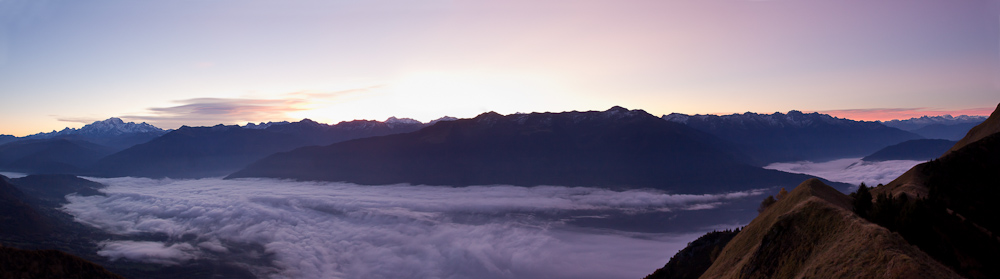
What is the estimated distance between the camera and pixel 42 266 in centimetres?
7475

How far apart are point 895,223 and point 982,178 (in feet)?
101

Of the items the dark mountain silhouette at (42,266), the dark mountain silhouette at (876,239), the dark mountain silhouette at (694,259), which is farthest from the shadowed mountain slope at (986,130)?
the dark mountain silhouette at (42,266)

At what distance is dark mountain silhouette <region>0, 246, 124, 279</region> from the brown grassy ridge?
10917cm

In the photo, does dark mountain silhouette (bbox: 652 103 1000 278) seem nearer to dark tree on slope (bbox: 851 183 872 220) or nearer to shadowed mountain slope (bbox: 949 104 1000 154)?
dark tree on slope (bbox: 851 183 872 220)

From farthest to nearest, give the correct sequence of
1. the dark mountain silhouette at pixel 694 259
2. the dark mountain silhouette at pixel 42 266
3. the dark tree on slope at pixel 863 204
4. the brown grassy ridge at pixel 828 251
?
the dark mountain silhouette at pixel 42 266, the dark mountain silhouette at pixel 694 259, the dark tree on slope at pixel 863 204, the brown grassy ridge at pixel 828 251

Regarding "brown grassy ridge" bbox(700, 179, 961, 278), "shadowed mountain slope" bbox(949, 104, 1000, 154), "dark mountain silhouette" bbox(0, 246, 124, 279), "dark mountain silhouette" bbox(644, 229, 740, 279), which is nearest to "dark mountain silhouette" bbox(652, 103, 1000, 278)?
"brown grassy ridge" bbox(700, 179, 961, 278)

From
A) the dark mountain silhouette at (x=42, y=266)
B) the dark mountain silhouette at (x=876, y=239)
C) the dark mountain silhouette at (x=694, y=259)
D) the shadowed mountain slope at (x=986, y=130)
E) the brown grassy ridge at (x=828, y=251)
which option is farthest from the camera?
the dark mountain silhouette at (x=42, y=266)

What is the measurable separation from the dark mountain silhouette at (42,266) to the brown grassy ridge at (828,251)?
10917 centimetres

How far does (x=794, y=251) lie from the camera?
24969 mm

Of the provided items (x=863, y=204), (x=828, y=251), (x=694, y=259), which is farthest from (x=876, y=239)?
(x=694, y=259)

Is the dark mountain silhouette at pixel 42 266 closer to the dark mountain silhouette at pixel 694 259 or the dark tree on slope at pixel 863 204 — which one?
the dark mountain silhouette at pixel 694 259

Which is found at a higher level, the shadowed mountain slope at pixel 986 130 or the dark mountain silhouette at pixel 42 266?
the shadowed mountain slope at pixel 986 130

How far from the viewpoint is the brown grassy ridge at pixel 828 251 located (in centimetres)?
1767

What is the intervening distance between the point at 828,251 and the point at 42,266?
116m
